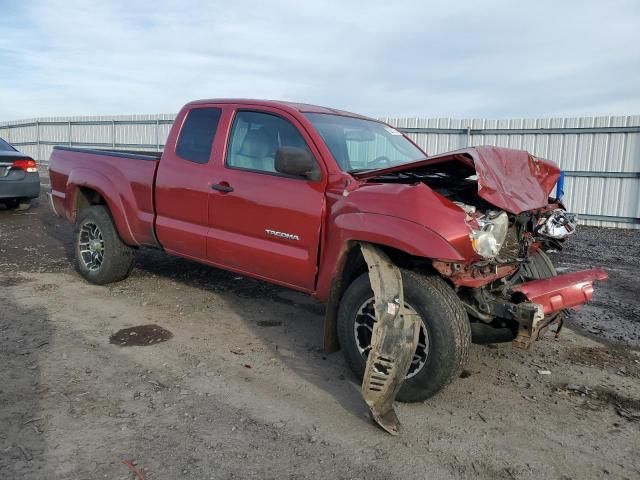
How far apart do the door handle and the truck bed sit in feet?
3.12

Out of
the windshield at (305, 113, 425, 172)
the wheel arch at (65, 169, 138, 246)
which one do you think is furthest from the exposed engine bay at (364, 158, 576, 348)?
the wheel arch at (65, 169, 138, 246)

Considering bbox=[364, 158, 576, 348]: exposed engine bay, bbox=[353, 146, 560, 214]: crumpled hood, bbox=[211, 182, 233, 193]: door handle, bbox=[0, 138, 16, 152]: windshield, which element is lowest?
bbox=[364, 158, 576, 348]: exposed engine bay

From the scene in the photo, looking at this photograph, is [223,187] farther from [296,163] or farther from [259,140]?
[296,163]

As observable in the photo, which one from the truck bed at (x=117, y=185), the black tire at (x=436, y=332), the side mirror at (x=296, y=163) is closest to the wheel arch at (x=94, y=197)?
the truck bed at (x=117, y=185)

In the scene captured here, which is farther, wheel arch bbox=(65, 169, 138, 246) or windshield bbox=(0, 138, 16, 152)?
windshield bbox=(0, 138, 16, 152)

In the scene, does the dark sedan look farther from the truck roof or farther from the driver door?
the driver door

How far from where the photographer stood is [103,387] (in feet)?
11.5

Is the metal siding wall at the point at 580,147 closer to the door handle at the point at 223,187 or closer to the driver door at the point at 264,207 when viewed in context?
the driver door at the point at 264,207

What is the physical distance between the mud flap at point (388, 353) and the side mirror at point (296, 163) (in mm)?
1130

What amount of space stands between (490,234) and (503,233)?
0.15 metres

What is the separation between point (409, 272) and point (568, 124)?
11.4 meters

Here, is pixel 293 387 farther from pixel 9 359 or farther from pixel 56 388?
pixel 9 359

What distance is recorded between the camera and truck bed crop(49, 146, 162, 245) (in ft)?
17.3

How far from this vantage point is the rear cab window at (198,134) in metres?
4.82
